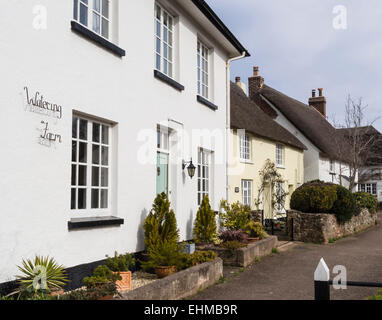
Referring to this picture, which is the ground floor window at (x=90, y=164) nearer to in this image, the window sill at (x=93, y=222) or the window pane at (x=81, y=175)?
the window pane at (x=81, y=175)

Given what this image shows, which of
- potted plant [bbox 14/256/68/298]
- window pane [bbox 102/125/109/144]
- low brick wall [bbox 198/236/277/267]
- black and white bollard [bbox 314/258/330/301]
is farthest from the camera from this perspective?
low brick wall [bbox 198/236/277/267]

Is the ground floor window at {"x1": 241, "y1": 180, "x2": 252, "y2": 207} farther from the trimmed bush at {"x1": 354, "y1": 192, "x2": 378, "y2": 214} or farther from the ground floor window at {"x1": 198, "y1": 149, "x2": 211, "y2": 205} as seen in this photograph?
the trimmed bush at {"x1": 354, "y1": 192, "x2": 378, "y2": 214}

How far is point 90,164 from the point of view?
273 inches

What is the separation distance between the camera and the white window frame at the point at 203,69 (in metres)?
11.8

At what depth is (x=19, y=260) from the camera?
17.5 ft

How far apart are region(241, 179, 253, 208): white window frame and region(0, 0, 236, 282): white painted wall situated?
6995mm

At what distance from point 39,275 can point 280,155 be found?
17.4 metres

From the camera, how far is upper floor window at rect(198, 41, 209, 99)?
11.8m

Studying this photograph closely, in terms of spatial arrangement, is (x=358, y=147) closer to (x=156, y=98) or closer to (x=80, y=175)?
(x=156, y=98)

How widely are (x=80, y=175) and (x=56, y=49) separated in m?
2.07

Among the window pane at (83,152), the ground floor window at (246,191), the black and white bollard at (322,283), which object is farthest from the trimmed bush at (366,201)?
the black and white bollard at (322,283)

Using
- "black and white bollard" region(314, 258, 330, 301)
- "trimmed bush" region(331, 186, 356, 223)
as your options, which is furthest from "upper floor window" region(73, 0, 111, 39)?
"trimmed bush" region(331, 186, 356, 223)

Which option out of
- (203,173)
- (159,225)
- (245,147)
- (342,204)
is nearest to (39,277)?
(159,225)

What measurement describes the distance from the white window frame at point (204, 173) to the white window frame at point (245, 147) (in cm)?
475
